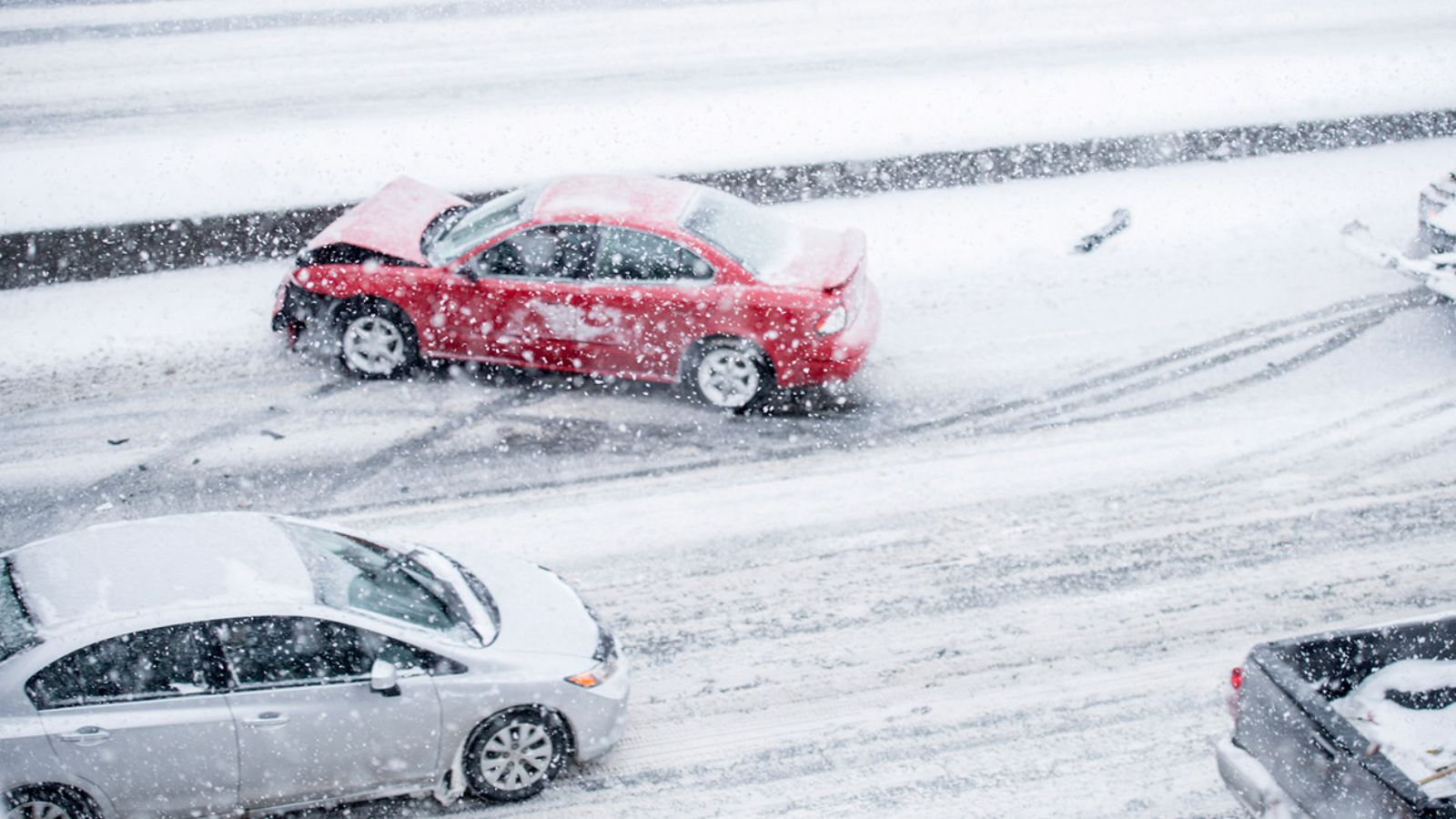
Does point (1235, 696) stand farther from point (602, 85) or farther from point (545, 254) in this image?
point (602, 85)

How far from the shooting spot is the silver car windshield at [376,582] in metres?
6.53

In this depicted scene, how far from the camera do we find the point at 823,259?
10.3 m

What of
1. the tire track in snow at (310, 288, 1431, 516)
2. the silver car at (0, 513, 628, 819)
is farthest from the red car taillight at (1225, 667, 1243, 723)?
the tire track in snow at (310, 288, 1431, 516)

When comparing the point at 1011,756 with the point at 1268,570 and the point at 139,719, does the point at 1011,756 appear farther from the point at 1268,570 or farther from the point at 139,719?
the point at 139,719

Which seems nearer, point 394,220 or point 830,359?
point 830,359

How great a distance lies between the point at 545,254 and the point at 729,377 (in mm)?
1651

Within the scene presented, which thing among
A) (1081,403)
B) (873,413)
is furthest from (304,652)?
(1081,403)

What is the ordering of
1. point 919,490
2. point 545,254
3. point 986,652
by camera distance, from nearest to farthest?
point 986,652
point 919,490
point 545,254

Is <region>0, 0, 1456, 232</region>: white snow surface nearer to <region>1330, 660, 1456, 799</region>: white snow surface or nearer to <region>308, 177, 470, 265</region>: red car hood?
<region>308, 177, 470, 265</region>: red car hood

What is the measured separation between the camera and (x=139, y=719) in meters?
5.91

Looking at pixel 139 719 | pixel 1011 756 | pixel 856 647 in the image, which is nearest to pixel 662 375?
pixel 856 647

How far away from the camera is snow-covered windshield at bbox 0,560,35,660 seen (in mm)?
5898

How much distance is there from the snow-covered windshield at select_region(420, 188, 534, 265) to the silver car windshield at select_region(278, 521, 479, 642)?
3567 mm

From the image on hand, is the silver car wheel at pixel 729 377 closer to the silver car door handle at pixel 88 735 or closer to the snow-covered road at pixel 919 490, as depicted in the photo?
the snow-covered road at pixel 919 490
